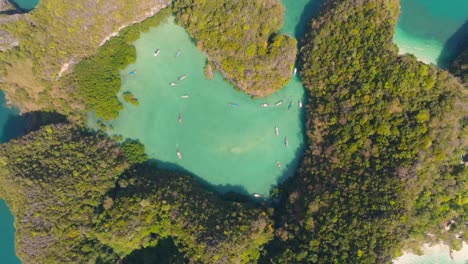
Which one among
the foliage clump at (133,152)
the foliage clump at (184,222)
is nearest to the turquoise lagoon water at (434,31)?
the foliage clump at (184,222)

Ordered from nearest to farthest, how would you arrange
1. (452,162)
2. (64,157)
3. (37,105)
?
(452,162)
(64,157)
(37,105)

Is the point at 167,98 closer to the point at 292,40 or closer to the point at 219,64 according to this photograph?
the point at 219,64

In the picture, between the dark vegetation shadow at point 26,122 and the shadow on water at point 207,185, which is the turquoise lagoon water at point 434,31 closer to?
the shadow on water at point 207,185

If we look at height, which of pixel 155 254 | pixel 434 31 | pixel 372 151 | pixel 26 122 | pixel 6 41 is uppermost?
pixel 434 31

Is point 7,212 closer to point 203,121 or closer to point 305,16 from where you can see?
point 203,121

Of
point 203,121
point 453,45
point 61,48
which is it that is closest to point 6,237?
point 61,48

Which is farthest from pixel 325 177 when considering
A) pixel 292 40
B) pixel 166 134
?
pixel 166 134
